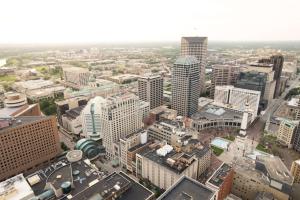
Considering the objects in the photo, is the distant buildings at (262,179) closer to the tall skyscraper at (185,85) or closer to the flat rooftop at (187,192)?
the flat rooftop at (187,192)

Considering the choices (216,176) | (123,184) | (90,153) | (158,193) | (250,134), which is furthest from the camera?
(250,134)

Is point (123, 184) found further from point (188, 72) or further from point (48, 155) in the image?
point (188, 72)

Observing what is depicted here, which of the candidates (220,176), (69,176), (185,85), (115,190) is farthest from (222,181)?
(185,85)

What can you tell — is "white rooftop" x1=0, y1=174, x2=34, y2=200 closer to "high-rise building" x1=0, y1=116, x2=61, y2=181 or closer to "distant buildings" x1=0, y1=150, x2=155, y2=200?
"distant buildings" x1=0, y1=150, x2=155, y2=200

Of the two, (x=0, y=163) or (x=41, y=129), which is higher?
(x=41, y=129)

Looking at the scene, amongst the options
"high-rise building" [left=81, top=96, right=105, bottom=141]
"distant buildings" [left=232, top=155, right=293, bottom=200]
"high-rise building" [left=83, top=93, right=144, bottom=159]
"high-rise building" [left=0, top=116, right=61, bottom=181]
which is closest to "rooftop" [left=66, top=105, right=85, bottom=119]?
"high-rise building" [left=81, top=96, right=105, bottom=141]

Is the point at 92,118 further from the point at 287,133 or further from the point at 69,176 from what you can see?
the point at 287,133

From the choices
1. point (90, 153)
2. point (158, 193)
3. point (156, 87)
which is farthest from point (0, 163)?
point (156, 87)
